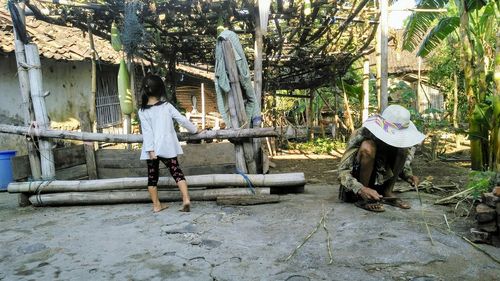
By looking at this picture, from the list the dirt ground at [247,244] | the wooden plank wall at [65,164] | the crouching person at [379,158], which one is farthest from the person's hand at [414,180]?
the wooden plank wall at [65,164]

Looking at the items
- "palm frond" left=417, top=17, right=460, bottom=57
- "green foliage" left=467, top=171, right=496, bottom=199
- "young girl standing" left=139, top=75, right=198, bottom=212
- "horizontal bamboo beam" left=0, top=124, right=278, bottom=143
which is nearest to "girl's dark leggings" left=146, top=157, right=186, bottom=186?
"young girl standing" left=139, top=75, right=198, bottom=212

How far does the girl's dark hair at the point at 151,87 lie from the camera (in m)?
4.21

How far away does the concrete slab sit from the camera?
2656 millimetres

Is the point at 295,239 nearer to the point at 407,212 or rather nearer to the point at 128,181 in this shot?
the point at 407,212

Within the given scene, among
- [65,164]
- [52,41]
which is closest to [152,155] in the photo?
[65,164]

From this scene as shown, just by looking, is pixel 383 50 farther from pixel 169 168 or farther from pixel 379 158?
pixel 169 168

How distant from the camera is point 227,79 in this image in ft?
15.9

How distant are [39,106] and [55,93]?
506 cm

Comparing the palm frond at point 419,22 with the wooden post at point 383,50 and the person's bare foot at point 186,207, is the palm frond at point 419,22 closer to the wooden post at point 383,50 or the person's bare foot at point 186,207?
the wooden post at point 383,50

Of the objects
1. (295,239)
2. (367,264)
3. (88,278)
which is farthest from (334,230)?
(88,278)

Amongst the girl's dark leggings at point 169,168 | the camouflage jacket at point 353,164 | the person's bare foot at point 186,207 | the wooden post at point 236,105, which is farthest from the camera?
the wooden post at point 236,105

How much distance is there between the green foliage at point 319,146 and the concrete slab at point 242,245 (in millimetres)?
6972

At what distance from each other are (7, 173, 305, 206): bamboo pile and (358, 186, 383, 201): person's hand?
1.01 metres

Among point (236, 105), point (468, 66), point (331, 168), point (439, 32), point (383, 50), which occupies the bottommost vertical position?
point (331, 168)
